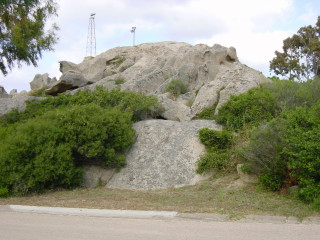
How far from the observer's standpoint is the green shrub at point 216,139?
12039mm

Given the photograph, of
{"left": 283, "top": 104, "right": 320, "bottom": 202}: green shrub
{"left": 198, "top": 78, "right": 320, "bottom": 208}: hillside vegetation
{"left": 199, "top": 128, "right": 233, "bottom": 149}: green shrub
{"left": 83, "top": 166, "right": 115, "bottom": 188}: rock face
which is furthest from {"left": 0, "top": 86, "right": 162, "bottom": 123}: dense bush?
{"left": 283, "top": 104, "right": 320, "bottom": 202}: green shrub

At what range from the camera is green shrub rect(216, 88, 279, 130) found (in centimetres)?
1277

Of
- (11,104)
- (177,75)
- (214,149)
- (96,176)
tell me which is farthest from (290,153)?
(177,75)

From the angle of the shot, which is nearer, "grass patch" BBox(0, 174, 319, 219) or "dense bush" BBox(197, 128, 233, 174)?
"grass patch" BBox(0, 174, 319, 219)

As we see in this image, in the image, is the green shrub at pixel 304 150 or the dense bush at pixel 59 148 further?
the dense bush at pixel 59 148

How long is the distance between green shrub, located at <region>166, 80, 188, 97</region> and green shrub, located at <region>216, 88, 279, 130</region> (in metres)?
5.65

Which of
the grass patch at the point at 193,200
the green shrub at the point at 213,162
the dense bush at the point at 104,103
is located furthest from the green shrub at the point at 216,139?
the dense bush at the point at 104,103

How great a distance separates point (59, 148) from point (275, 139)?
5.81 m

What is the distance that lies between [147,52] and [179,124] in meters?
20.5

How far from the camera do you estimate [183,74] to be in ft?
67.5

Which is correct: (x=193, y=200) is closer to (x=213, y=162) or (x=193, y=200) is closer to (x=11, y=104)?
(x=213, y=162)

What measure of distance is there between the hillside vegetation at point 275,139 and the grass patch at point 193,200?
19.2 inches

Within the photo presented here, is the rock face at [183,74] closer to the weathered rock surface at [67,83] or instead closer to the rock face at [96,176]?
the weathered rock surface at [67,83]

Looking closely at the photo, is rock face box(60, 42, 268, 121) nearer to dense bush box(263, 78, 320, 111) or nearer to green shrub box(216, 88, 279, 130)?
green shrub box(216, 88, 279, 130)
